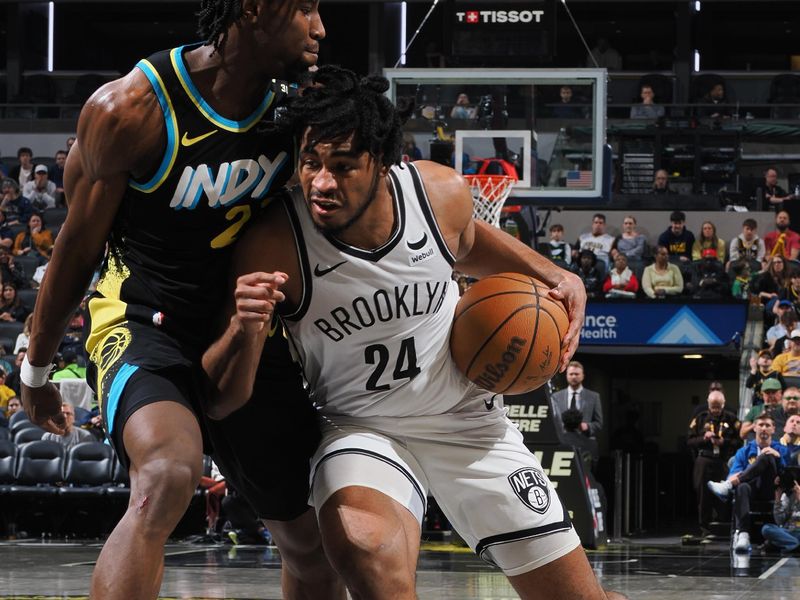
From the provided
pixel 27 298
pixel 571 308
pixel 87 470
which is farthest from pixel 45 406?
pixel 27 298

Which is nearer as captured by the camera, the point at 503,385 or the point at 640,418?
the point at 503,385

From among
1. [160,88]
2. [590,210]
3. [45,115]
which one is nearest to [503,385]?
[160,88]

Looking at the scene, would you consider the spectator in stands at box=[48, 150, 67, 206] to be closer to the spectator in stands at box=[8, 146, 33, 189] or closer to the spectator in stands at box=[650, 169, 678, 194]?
the spectator in stands at box=[8, 146, 33, 189]

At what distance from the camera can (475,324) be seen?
12.0ft

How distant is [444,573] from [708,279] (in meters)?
7.24

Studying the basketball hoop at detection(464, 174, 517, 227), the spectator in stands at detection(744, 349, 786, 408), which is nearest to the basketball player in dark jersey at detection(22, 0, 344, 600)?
the basketball hoop at detection(464, 174, 517, 227)

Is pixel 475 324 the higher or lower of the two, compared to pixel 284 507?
higher

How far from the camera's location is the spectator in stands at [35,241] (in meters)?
16.8

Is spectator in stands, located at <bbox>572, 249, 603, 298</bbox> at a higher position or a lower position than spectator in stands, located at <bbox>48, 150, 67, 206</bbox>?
lower

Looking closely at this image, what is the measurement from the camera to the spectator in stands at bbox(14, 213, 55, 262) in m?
16.8

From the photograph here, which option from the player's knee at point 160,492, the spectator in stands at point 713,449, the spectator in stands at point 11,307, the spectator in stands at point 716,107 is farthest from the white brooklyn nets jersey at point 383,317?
the spectator in stands at point 716,107

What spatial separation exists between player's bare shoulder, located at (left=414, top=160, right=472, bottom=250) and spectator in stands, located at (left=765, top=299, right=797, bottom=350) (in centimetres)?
1005

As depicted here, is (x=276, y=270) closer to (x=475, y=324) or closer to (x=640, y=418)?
(x=475, y=324)

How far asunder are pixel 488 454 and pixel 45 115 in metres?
18.9
